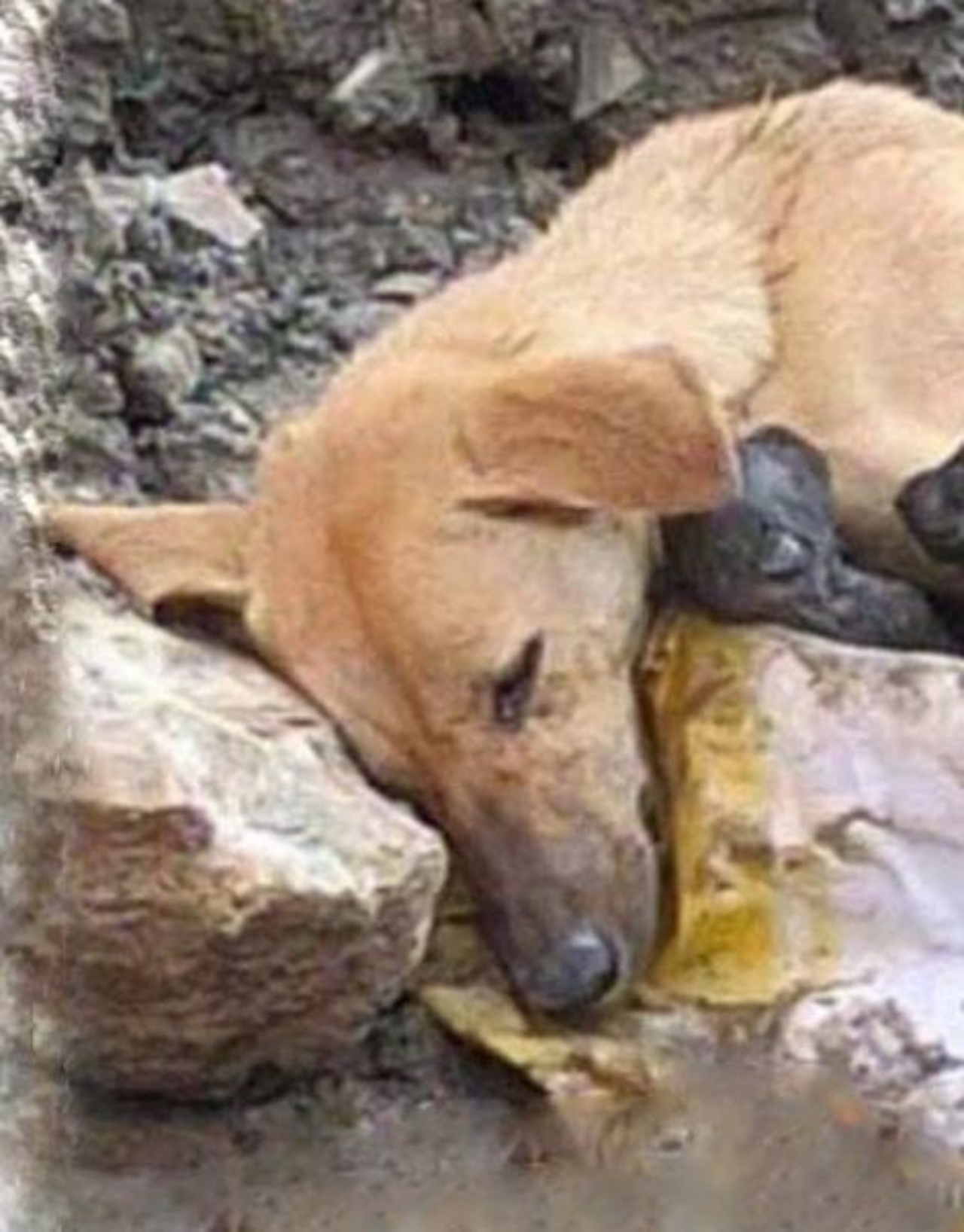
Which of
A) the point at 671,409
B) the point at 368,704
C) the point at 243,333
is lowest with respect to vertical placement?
the point at 243,333

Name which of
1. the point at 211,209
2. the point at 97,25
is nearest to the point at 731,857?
the point at 211,209

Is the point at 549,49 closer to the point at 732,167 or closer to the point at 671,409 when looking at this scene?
the point at 732,167

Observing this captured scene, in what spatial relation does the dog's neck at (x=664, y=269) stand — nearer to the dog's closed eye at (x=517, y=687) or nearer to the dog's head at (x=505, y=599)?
the dog's head at (x=505, y=599)

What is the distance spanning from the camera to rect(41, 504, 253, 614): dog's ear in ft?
15.7

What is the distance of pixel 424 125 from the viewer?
668cm

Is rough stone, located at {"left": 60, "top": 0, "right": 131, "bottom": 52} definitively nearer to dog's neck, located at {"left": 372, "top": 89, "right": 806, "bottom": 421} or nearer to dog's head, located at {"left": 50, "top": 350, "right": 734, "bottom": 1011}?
dog's neck, located at {"left": 372, "top": 89, "right": 806, "bottom": 421}

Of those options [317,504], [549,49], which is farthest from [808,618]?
[549,49]

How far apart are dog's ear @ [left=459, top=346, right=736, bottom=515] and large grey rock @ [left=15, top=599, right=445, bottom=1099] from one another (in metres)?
0.37

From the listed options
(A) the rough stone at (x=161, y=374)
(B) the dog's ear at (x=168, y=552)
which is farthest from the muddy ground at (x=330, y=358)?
(B) the dog's ear at (x=168, y=552)

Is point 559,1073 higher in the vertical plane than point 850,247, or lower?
lower

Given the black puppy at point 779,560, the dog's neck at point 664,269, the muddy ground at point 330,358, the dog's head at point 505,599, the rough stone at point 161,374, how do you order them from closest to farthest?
the muddy ground at point 330,358, the dog's head at point 505,599, the black puppy at point 779,560, the dog's neck at point 664,269, the rough stone at point 161,374

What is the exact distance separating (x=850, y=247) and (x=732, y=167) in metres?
0.26

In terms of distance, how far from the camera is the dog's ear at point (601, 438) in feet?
14.9

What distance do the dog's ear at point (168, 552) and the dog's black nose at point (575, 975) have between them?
0.59 metres
